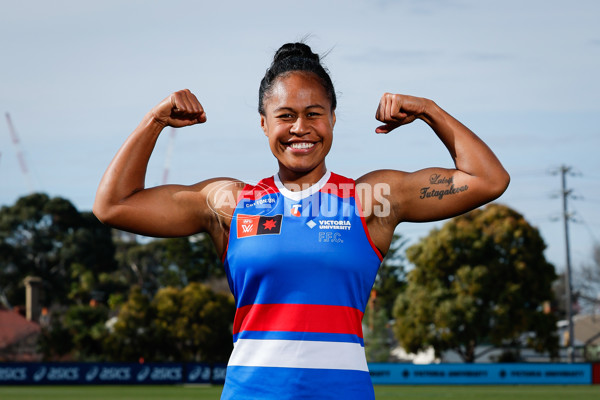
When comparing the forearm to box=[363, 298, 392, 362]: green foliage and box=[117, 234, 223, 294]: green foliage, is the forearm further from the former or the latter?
box=[117, 234, 223, 294]: green foliage

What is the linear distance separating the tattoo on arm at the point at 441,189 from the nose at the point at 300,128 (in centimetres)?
74

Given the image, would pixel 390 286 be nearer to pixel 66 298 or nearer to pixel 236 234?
pixel 66 298

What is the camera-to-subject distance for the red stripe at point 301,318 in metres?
4.18

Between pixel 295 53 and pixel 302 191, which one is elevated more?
pixel 295 53

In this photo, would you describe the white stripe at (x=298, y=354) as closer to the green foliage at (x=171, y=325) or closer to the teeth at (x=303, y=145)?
the teeth at (x=303, y=145)

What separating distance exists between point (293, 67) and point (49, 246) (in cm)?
8861

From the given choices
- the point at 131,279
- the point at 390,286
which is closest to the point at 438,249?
the point at 390,286

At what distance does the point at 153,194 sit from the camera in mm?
4625

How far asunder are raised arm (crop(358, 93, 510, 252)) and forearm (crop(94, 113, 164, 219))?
1.15 m

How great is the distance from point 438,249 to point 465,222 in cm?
249

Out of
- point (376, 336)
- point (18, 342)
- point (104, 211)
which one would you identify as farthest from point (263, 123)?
point (18, 342)

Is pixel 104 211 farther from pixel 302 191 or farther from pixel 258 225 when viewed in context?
pixel 302 191

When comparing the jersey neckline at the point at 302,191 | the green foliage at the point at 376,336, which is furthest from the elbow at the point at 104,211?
the green foliage at the point at 376,336

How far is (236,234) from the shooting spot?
173 inches
